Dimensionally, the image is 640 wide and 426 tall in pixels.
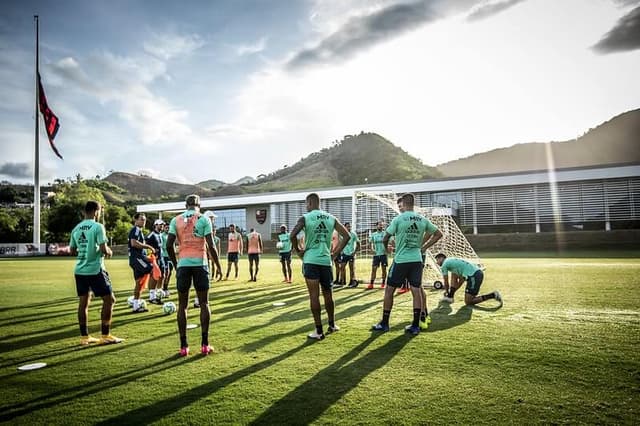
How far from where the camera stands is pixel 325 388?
4.24 meters

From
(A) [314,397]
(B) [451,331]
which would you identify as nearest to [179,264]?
(A) [314,397]

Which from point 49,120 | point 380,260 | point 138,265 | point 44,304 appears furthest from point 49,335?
point 49,120

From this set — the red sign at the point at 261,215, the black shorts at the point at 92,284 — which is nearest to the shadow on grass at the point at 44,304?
the black shorts at the point at 92,284

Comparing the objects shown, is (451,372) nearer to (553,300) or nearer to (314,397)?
(314,397)

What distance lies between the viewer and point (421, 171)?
15925cm

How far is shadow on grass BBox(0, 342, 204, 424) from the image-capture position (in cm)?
396

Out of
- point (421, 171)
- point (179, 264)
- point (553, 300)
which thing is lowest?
point (553, 300)

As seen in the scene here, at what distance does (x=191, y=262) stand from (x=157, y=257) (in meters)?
5.97

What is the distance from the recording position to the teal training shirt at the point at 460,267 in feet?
29.7

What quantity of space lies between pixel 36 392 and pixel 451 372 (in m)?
4.74

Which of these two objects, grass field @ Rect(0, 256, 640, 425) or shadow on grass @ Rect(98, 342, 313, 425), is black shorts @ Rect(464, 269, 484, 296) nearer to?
grass field @ Rect(0, 256, 640, 425)

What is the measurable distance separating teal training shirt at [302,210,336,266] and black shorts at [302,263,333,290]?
65 mm

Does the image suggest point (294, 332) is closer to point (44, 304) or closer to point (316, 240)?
point (316, 240)

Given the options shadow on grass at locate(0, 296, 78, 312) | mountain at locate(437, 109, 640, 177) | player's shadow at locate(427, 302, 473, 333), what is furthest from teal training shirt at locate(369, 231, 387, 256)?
mountain at locate(437, 109, 640, 177)
